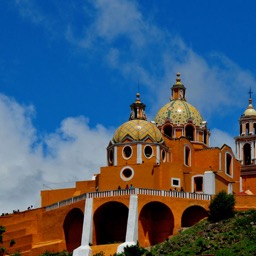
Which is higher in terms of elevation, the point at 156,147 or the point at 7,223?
the point at 156,147

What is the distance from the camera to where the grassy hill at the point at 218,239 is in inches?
2295

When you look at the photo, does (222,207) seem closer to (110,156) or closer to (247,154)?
(110,156)

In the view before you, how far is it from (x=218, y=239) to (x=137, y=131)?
12161 mm

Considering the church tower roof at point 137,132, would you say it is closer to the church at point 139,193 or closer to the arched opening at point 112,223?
the church at point 139,193

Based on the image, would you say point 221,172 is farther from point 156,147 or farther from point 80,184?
point 80,184

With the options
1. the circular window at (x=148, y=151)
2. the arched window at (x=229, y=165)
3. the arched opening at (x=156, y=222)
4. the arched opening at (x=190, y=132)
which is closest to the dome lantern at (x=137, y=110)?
the circular window at (x=148, y=151)

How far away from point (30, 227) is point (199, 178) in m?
11.2

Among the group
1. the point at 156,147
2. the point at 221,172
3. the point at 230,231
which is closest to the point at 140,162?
the point at 156,147

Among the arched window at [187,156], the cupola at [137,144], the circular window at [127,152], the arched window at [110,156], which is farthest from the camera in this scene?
the arched window at [187,156]

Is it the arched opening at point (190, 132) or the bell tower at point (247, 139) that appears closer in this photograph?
the arched opening at point (190, 132)

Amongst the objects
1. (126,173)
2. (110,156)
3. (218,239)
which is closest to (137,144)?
(126,173)

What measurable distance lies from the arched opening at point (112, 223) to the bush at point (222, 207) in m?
5.55

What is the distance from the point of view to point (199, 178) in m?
69.1

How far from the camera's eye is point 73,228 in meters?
67.4
